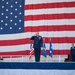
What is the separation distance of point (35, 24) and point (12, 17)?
1.35 m

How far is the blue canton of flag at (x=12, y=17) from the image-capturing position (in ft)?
44.4

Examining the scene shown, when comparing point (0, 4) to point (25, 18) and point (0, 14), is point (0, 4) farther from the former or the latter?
point (25, 18)

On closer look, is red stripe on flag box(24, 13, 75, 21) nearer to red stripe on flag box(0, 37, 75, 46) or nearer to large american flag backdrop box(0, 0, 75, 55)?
large american flag backdrop box(0, 0, 75, 55)

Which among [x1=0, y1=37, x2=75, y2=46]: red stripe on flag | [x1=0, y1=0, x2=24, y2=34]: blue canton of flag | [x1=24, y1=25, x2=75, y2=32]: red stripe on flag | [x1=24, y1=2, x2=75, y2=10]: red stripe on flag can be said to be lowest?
[x1=0, y1=37, x2=75, y2=46]: red stripe on flag

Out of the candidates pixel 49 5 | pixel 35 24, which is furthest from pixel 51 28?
pixel 49 5

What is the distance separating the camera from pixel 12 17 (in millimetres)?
13641

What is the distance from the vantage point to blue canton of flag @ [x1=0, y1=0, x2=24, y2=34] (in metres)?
13.5

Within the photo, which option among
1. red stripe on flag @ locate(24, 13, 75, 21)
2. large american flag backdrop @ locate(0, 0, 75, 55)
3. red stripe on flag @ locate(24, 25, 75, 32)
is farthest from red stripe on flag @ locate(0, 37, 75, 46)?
red stripe on flag @ locate(24, 13, 75, 21)

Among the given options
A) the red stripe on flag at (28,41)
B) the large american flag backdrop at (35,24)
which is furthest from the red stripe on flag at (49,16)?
the red stripe on flag at (28,41)

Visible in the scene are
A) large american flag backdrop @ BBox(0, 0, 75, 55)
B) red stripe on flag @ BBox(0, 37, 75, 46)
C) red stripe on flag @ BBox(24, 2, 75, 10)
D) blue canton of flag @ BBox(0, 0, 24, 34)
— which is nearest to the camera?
red stripe on flag @ BBox(0, 37, 75, 46)

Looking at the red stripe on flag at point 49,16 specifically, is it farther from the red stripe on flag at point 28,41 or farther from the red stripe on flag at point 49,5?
the red stripe on flag at point 28,41

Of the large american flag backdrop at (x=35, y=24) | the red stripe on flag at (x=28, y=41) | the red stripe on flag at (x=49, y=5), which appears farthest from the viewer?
the red stripe on flag at (x=49, y=5)

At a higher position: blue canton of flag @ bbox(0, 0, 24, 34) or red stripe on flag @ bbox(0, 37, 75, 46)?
blue canton of flag @ bbox(0, 0, 24, 34)
